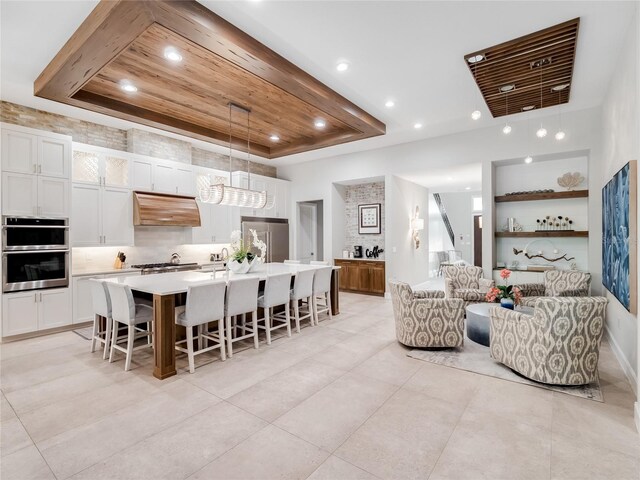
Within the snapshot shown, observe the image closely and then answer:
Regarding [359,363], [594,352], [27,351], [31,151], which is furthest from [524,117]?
[27,351]

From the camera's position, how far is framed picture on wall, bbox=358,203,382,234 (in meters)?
8.33

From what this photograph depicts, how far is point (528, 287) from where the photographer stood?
5.25m

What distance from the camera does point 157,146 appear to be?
250 inches

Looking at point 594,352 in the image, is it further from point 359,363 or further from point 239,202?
point 239,202

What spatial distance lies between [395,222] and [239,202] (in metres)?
3.76

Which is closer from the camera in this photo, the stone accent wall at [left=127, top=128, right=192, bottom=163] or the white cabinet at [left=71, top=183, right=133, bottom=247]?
the white cabinet at [left=71, top=183, right=133, bottom=247]

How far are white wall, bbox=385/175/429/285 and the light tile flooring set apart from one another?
3.87 meters

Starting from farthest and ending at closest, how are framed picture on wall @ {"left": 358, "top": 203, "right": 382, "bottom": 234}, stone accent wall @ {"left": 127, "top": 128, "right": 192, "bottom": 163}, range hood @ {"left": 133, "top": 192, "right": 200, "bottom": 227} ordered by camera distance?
framed picture on wall @ {"left": 358, "top": 203, "right": 382, "bottom": 234}, stone accent wall @ {"left": 127, "top": 128, "right": 192, "bottom": 163}, range hood @ {"left": 133, "top": 192, "right": 200, "bottom": 227}

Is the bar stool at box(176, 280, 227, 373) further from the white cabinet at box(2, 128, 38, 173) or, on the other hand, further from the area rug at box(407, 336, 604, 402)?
the white cabinet at box(2, 128, 38, 173)

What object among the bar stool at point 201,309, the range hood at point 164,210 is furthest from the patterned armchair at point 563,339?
the range hood at point 164,210

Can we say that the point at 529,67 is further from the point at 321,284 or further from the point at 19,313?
the point at 19,313

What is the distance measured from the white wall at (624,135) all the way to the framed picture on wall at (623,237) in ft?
0.55

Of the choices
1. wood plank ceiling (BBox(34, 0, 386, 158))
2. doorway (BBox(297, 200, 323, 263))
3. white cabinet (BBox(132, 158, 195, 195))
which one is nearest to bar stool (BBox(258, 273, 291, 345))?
wood plank ceiling (BBox(34, 0, 386, 158))

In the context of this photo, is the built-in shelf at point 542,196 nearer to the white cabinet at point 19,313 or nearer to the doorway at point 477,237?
the doorway at point 477,237
